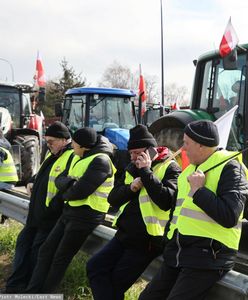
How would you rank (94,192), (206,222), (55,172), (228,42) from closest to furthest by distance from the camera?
(206,222), (94,192), (55,172), (228,42)

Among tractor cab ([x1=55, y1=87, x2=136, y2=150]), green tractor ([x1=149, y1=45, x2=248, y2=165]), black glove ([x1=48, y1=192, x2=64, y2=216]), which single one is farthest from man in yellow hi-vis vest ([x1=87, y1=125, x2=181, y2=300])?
tractor cab ([x1=55, y1=87, x2=136, y2=150])

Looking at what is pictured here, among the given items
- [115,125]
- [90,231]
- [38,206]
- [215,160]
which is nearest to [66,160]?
[38,206]

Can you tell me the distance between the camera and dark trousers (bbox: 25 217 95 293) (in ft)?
13.1

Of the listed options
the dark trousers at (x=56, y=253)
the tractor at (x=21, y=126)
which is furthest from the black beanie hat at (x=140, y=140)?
the tractor at (x=21, y=126)

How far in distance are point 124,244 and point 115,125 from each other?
6.87 m

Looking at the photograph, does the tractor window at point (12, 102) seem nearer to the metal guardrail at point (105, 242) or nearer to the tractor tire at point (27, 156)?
the tractor tire at point (27, 156)

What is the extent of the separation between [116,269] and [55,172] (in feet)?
4.46

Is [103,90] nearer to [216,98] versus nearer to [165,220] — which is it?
[216,98]

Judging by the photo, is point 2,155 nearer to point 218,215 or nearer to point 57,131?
point 57,131

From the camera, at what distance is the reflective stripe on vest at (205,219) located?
265 cm

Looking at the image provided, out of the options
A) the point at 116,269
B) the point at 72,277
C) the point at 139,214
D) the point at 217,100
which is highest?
the point at 217,100

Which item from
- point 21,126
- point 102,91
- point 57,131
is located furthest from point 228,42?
point 21,126

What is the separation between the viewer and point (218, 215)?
8.40ft

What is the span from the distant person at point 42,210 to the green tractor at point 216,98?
2308 mm
